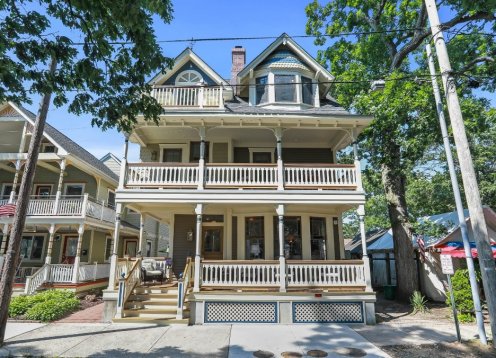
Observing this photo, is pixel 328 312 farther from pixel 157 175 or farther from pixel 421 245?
pixel 157 175

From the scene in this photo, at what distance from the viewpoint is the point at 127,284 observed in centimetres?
1034

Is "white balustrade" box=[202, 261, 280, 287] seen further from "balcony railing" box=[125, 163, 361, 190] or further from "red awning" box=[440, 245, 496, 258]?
"red awning" box=[440, 245, 496, 258]

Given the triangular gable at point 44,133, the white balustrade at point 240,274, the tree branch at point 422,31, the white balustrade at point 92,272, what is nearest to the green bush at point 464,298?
the white balustrade at point 240,274

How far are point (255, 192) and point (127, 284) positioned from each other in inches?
Result: 215

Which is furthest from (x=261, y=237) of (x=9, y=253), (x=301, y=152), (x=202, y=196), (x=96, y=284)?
(x=96, y=284)

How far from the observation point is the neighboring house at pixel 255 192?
995 cm

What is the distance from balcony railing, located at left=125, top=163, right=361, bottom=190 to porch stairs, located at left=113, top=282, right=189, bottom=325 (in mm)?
3834

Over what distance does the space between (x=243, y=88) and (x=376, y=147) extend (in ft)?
23.4

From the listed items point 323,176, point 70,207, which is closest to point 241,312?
point 323,176

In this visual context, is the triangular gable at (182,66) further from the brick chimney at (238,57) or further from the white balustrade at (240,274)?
the white balustrade at (240,274)

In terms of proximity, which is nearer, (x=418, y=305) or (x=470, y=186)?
(x=470, y=186)

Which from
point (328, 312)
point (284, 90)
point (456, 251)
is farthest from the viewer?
point (284, 90)

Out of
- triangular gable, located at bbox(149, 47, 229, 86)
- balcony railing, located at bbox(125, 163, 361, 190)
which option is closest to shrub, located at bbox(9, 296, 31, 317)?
balcony railing, located at bbox(125, 163, 361, 190)

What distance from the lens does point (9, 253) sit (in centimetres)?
769
